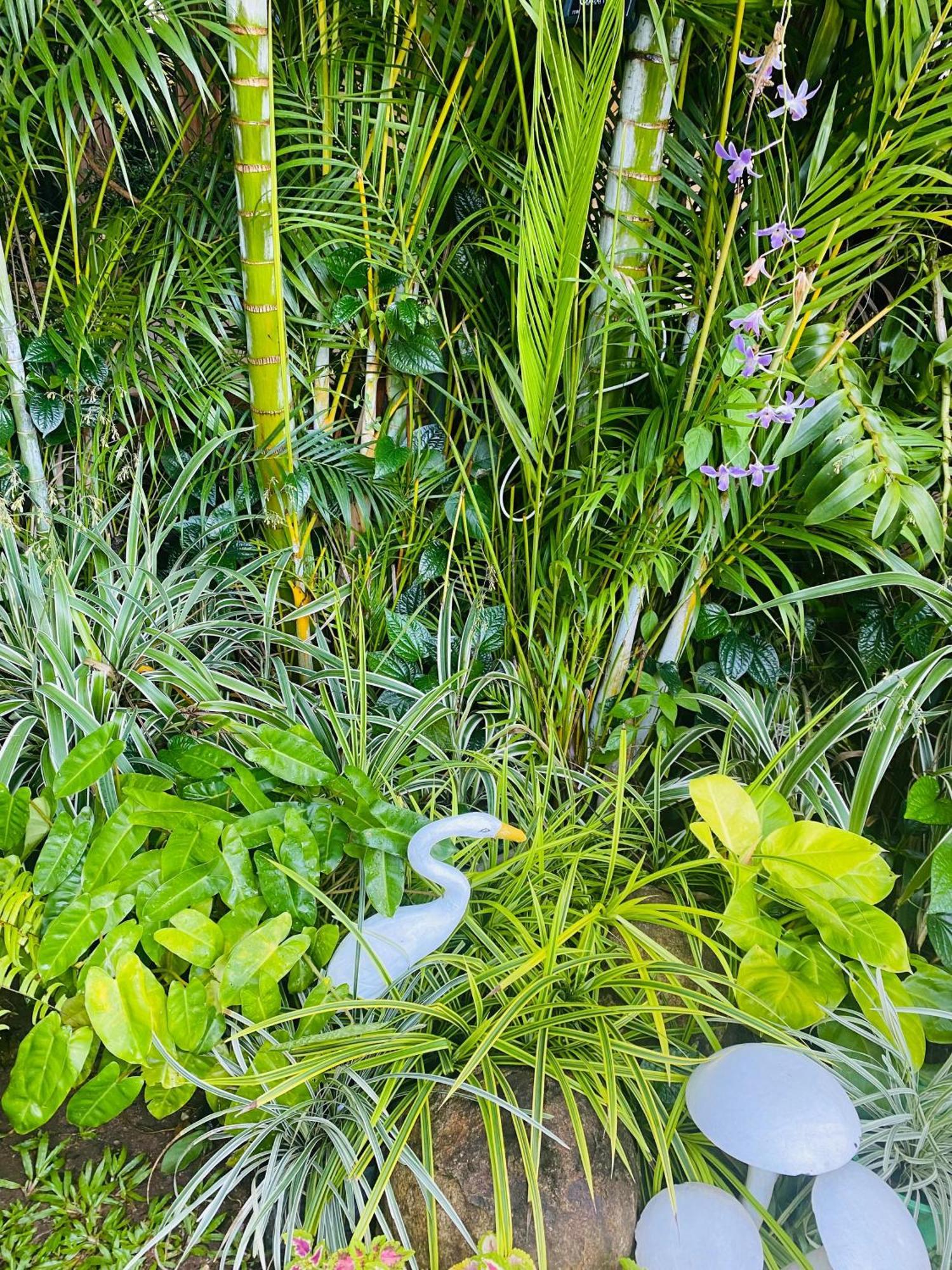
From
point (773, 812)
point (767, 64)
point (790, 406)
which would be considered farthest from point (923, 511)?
point (767, 64)

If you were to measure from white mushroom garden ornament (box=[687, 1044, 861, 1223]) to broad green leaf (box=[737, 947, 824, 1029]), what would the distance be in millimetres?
145

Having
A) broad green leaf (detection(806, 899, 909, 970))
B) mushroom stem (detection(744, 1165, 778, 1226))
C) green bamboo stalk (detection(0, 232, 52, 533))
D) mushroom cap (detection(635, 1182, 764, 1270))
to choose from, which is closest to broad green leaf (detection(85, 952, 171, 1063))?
mushroom cap (detection(635, 1182, 764, 1270))

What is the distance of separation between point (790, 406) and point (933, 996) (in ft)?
2.60

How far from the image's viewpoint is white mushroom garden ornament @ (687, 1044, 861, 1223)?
71 centimetres

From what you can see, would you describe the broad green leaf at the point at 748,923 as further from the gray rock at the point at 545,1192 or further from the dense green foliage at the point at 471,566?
the gray rock at the point at 545,1192

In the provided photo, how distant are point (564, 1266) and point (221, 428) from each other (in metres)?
1.37

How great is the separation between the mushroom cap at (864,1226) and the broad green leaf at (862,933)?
0.75 ft

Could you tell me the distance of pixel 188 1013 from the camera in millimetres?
886

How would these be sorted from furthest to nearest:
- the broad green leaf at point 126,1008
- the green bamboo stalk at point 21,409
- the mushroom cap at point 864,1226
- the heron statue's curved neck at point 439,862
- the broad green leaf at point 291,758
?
1. the green bamboo stalk at point 21,409
2. the broad green leaf at point 291,758
3. the heron statue's curved neck at point 439,862
4. the broad green leaf at point 126,1008
5. the mushroom cap at point 864,1226

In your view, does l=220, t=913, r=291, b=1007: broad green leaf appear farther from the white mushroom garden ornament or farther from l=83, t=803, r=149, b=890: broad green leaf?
the white mushroom garden ornament

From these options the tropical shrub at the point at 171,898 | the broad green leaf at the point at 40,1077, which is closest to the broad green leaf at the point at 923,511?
the tropical shrub at the point at 171,898

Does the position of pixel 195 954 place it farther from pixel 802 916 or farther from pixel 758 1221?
pixel 802 916

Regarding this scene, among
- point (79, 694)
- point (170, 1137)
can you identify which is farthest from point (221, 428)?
point (170, 1137)

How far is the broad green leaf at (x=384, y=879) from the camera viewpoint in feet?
3.27
